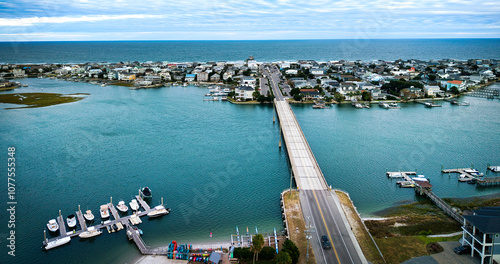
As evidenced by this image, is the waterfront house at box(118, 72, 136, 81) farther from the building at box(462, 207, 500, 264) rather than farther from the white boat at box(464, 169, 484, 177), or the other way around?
the building at box(462, 207, 500, 264)

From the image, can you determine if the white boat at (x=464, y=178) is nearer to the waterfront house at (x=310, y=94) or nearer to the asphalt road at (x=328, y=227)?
the asphalt road at (x=328, y=227)

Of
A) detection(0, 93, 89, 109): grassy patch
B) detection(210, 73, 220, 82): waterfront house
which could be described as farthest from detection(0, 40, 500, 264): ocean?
detection(210, 73, 220, 82): waterfront house

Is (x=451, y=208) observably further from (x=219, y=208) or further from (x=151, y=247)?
(x=151, y=247)

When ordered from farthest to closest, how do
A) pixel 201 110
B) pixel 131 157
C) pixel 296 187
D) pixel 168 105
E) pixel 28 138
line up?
pixel 168 105, pixel 201 110, pixel 28 138, pixel 131 157, pixel 296 187

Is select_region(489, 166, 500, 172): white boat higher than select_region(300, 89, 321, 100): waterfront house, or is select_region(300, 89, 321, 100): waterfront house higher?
select_region(300, 89, 321, 100): waterfront house

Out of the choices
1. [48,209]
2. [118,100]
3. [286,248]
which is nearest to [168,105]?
[118,100]
